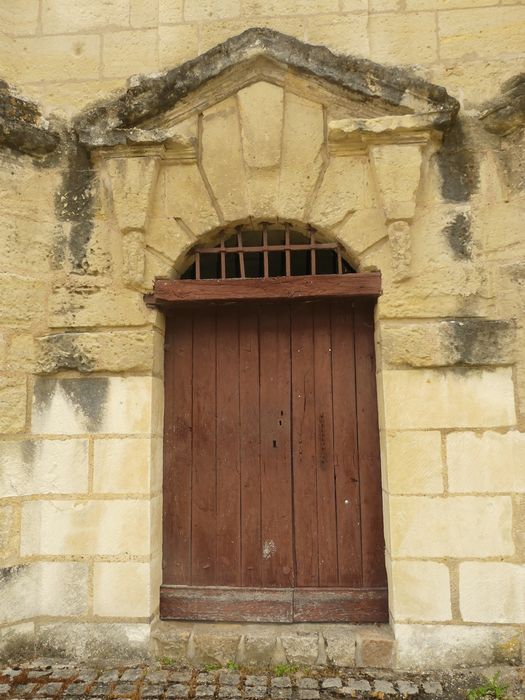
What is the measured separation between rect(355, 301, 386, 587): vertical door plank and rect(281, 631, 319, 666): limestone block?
0.46 meters

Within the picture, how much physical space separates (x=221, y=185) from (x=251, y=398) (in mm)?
1302

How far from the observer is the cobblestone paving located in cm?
271

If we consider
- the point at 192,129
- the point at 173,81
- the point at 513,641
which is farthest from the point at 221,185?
the point at 513,641

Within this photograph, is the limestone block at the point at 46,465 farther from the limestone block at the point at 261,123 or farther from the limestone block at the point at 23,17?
the limestone block at the point at 23,17

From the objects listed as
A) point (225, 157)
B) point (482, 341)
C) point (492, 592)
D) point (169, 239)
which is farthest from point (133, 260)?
point (492, 592)

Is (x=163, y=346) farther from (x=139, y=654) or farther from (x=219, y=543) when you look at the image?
(x=139, y=654)

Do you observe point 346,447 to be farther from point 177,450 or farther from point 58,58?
point 58,58

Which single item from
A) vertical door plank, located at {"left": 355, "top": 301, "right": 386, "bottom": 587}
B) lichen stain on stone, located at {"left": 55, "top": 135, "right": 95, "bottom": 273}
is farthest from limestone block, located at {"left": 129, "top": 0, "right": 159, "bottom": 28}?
vertical door plank, located at {"left": 355, "top": 301, "right": 386, "bottom": 587}

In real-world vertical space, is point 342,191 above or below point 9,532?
above

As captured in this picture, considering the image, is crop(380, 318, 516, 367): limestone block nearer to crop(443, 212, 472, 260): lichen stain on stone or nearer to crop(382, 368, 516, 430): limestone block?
crop(382, 368, 516, 430): limestone block

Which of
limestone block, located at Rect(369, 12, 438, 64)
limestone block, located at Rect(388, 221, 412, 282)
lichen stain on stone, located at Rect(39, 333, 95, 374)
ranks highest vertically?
limestone block, located at Rect(369, 12, 438, 64)

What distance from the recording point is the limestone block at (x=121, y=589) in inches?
121

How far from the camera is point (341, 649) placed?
299cm

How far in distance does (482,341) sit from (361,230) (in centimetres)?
92
